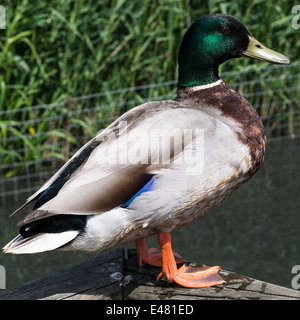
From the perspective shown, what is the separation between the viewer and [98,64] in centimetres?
536

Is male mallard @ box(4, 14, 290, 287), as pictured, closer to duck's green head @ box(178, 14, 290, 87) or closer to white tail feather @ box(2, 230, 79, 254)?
white tail feather @ box(2, 230, 79, 254)

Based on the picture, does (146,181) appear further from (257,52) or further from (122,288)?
(257,52)

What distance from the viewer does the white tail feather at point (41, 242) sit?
226 cm

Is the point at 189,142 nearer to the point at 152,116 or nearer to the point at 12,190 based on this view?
the point at 152,116

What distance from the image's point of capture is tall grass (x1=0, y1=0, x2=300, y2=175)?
5090 mm

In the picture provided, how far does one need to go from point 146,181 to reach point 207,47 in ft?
1.93

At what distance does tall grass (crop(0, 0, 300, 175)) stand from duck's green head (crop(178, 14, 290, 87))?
2473 mm

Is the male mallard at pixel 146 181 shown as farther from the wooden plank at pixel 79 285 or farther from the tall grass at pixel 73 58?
the tall grass at pixel 73 58

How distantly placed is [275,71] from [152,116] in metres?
3.66

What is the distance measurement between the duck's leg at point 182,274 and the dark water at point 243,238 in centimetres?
166

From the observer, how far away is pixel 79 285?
2441 mm

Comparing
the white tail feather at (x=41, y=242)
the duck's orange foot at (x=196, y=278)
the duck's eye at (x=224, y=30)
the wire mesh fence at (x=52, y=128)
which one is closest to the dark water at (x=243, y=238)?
the wire mesh fence at (x=52, y=128)
